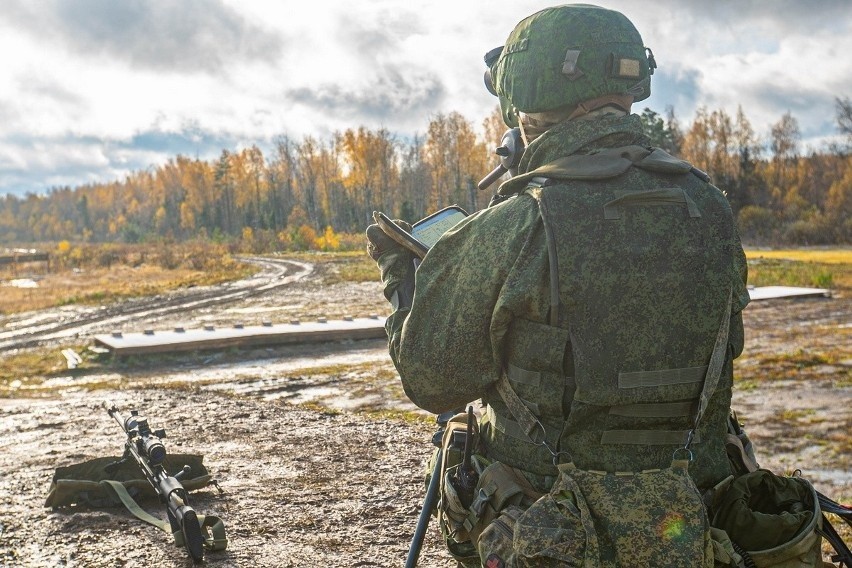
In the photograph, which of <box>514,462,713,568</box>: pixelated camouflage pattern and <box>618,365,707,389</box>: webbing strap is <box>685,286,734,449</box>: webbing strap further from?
<box>514,462,713,568</box>: pixelated camouflage pattern

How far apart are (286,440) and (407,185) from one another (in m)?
84.8

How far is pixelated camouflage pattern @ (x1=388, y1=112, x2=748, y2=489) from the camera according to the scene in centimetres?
204

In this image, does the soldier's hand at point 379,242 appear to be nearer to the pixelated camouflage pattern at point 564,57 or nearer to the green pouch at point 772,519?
the pixelated camouflage pattern at point 564,57

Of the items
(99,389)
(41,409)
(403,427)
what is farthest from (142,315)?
(403,427)

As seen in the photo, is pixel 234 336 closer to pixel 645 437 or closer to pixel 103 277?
pixel 645 437

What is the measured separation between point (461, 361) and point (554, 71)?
85cm

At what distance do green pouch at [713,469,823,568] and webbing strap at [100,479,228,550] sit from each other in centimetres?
280

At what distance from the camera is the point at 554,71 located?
2.27 m

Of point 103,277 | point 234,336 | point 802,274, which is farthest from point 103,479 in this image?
point 103,277

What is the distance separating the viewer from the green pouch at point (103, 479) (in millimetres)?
4875

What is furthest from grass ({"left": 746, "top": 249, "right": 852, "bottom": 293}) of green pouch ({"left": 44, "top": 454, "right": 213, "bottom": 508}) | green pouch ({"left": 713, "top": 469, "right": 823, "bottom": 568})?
green pouch ({"left": 713, "top": 469, "right": 823, "bottom": 568})

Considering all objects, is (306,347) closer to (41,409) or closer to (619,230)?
(41,409)

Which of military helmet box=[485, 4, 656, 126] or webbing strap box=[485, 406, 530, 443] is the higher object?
military helmet box=[485, 4, 656, 126]

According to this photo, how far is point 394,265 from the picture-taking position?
2520mm
